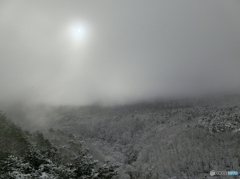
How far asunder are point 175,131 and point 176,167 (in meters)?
52.4

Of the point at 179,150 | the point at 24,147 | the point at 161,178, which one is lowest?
the point at 161,178

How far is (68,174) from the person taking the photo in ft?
58.4

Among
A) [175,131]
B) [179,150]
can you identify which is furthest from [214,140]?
[175,131]


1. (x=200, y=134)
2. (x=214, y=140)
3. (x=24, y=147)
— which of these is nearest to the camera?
(x=24, y=147)

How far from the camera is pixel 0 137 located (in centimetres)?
4228

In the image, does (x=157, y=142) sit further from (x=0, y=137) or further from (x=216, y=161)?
(x=0, y=137)

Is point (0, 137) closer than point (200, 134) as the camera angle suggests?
Yes

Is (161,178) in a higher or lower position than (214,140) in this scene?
lower

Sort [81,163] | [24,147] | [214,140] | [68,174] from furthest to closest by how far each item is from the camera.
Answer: [214,140], [24,147], [81,163], [68,174]

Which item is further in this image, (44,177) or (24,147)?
(24,147)

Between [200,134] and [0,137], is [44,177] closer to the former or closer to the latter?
[0,137]

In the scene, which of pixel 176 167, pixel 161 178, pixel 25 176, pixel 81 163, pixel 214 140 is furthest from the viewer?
pixel 214 140

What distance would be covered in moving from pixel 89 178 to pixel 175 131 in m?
189

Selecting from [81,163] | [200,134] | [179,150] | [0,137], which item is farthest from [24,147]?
[200,134]
